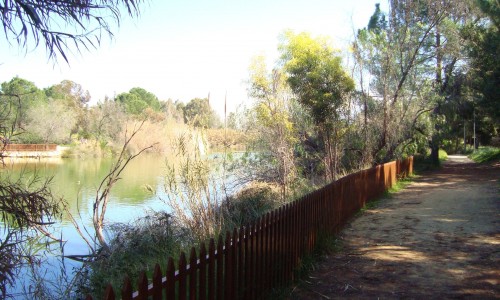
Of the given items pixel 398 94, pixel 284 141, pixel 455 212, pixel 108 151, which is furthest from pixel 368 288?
pixel 108 151

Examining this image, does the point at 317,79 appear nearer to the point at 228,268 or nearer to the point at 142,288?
the point at 228,268

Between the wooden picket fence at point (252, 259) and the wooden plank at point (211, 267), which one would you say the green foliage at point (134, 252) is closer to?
the wooden picket fence at point (252, 259)

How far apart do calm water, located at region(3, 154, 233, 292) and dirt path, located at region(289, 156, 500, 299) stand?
408 cm

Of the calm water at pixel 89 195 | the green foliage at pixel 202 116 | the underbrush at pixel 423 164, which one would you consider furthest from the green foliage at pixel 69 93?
the green foliage at pixel 202 116

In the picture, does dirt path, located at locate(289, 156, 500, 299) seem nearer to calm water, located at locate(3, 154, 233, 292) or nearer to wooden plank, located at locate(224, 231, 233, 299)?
wooden plank, located at locate(224, 231, 233, 299)

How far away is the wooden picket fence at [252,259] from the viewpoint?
3.12 metres

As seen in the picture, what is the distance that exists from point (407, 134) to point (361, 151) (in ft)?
21.7

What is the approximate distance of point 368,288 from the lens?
5.55 metres

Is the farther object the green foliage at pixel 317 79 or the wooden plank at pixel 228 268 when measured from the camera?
the green foliage at pixel 317 79

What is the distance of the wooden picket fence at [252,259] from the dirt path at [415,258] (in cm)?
47

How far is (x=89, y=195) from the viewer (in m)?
16.0

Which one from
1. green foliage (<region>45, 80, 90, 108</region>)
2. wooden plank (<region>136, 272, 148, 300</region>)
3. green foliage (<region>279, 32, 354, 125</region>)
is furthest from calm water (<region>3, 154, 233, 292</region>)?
green foliage (<region>45, 80, 90, 108</region>)

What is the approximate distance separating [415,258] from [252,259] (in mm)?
3500

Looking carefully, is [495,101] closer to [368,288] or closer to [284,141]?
[284,141]
